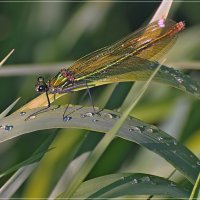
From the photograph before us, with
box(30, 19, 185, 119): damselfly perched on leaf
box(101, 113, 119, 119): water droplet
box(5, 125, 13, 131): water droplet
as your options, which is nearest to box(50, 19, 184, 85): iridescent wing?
box(30, 19, 185, 119): damselfly perched on leaf

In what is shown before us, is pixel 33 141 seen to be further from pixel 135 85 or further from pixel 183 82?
pixel 183 82

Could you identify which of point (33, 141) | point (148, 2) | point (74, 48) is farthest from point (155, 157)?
point (148, 2)

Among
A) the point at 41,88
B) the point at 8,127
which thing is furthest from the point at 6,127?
the point at 41,88

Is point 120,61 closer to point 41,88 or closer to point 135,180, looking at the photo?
point 41,88

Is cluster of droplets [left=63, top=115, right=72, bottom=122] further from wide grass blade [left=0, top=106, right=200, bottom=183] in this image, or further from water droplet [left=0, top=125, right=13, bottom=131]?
water droplet [left=0, top=125, right=13, bottom=131]

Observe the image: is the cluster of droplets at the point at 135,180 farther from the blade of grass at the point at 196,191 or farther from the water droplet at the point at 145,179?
the blade of grass at the point at 196,191
